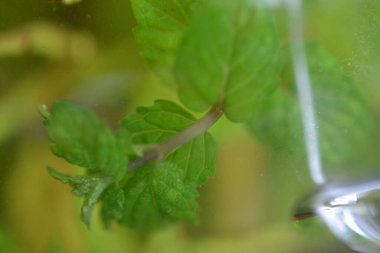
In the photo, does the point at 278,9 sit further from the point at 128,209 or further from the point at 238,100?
the point at 128,209

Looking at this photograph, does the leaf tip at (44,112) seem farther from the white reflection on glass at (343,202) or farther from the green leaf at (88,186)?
the white reflection on glass at (343,202)

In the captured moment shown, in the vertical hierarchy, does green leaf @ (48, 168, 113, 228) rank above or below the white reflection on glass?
below

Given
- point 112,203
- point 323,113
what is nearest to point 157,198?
point 112,203

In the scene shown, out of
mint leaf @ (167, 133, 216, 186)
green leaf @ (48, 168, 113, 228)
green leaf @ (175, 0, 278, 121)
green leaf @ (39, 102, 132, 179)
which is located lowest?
green leaf @ (48, 168, 113, 228)

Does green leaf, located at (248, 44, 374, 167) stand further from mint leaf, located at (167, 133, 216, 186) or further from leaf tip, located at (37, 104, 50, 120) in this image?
leaf tip, located at (37, 104, 50, 120)

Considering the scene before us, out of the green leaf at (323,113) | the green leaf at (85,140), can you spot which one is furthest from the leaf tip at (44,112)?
the green leaf at (323,113)

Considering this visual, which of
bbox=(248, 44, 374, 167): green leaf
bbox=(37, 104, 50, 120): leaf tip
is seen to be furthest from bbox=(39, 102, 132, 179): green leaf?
bbox=(248, 44, 374, 167): green leaf

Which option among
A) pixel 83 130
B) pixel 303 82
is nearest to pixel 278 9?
pixel 303 82
